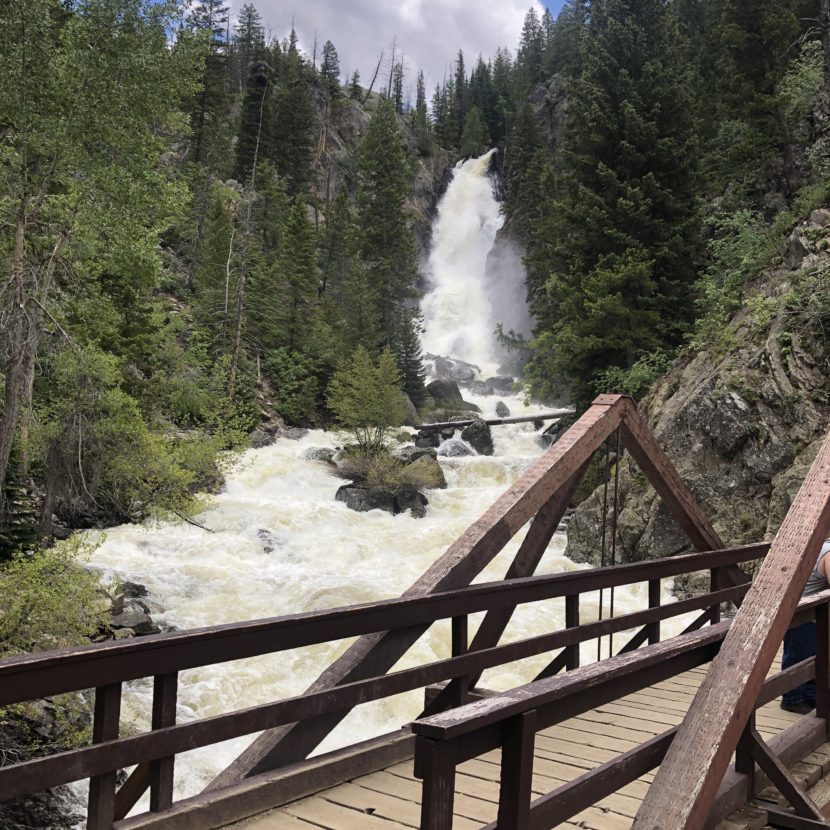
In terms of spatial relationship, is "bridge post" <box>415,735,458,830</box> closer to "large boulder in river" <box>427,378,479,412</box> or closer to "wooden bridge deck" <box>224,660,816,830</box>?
"wooden bridge deck" <box>224,660,816,830</box>

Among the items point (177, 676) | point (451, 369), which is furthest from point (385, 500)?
point (451, 369)

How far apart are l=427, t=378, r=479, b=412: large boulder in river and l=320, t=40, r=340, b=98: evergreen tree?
41.9 metres

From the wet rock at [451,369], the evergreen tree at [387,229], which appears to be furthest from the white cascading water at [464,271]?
the evergreen tree at [387,229]

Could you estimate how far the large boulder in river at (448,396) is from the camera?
38.3 meters

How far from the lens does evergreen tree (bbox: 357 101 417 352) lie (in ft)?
144

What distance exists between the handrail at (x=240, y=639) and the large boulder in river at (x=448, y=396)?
3376 cm

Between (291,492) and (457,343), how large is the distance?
95.6ft

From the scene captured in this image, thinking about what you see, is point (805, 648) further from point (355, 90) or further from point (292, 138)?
point (355, 90)

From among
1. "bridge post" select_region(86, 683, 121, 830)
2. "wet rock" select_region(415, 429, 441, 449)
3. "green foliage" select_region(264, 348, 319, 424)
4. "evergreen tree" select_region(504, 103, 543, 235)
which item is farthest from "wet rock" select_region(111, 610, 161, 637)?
"evergreen tree" select_region(504, 103, 543, 235)

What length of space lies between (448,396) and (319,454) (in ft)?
39.6

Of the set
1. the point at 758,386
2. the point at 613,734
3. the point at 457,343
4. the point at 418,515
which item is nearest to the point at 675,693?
the point at 613,734

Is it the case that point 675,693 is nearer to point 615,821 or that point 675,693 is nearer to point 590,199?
point 615,821

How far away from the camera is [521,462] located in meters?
26.4

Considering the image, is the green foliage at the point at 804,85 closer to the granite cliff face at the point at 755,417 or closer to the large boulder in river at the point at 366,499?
the granite cliff face at the point at 755,417
